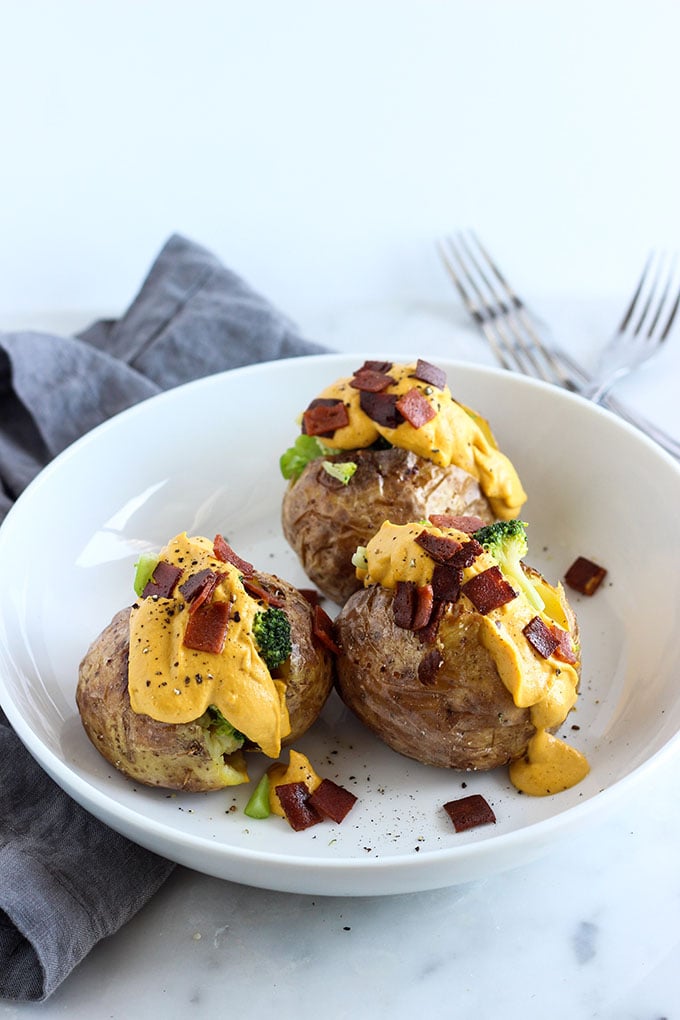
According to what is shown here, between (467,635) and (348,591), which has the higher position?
(467,635)

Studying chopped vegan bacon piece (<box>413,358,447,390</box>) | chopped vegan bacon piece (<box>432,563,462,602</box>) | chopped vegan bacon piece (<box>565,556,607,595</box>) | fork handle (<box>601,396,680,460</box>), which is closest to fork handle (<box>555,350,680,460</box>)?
fork handle (<box>601,396,680,460</box>)

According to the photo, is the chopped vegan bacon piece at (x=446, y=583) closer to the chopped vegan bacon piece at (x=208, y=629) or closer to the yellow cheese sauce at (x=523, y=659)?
the yellow cheese sauce at (x=523, y=659)

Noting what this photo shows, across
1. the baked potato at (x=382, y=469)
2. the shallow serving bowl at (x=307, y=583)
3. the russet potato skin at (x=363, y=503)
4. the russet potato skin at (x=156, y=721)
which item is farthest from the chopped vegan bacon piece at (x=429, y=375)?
the russet potato skin at (x=156, y=721)

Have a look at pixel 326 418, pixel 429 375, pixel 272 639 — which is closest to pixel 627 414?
pixel 429 375

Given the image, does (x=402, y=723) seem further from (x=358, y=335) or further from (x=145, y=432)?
(x=358, y=335)

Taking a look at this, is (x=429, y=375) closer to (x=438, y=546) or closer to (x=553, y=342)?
(x=438, y=546)

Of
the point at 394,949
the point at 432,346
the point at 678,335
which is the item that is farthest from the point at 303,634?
the point at 678,335

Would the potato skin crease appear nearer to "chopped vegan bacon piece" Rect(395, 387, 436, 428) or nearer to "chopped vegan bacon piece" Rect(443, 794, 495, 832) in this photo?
"chopped vegan bacon piece" Rect(443, 794, 495, 832)
